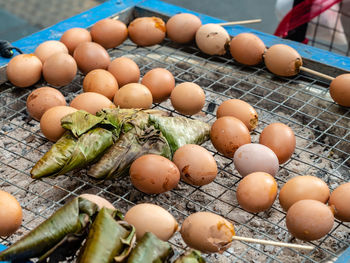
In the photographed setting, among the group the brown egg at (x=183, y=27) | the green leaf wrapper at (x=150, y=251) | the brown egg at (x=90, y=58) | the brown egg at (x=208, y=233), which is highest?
the brown egg at (x=183, y=27)

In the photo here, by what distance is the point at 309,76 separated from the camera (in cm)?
265

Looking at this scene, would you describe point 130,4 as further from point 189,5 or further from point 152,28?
point 189,5

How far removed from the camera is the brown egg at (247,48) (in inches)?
104

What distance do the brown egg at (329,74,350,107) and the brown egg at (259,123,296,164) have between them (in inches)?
18.2

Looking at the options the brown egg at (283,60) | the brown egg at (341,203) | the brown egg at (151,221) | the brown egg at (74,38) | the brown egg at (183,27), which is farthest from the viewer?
the brown egg at (183,27)

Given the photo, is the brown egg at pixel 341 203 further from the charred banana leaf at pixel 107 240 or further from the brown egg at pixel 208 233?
the charred banana leaf at pixel 107 240

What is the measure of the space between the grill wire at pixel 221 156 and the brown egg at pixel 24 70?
0.09 meters

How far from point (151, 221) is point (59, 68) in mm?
1126

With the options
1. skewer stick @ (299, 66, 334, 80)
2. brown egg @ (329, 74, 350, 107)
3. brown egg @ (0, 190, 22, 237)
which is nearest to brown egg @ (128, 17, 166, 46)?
skewer stick @ (299, 66, 334, 80)

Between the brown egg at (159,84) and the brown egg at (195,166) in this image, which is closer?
the brown egg at (195,166)

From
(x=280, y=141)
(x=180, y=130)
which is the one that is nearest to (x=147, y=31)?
(x=180, y=130)

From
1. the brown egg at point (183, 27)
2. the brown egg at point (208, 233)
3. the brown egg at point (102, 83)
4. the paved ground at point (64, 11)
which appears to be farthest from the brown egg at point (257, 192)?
the paved ground at point (64, 11)

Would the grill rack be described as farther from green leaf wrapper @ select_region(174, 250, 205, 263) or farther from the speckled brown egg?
green leaf wrapper @ select_region(174, 250, 205, 263)

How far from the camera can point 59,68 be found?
245cm
